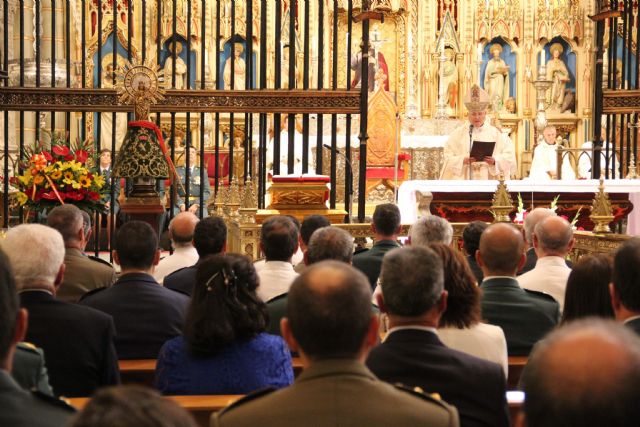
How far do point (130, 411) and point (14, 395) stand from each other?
0.94m

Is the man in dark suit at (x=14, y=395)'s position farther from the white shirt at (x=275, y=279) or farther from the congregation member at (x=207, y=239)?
the congregation member at (x=207, y=239)

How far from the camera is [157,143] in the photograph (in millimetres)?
9047

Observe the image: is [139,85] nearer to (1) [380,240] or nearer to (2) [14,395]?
(1) [380,240]

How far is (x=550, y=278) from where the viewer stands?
5668mm

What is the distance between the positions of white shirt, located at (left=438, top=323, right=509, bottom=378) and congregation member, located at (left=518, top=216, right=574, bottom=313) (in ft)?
5.46

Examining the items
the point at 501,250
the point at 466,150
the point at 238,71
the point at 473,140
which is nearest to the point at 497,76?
the point at 238,71

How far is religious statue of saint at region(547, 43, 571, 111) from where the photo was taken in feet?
61.3

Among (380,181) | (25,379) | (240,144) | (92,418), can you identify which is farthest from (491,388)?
(240,144)

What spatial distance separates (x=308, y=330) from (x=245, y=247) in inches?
243

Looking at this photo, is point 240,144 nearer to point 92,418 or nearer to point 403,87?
point 403,87

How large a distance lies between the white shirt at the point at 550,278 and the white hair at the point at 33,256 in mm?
2639

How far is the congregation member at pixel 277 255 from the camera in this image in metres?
5.67

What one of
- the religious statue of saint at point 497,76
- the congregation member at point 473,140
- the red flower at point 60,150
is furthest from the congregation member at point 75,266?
the religious statue of saint at point 497,76

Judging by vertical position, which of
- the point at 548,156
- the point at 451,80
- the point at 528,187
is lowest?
the point at 528,187
